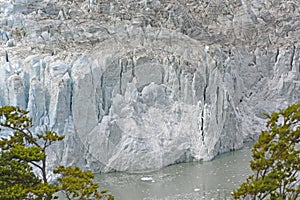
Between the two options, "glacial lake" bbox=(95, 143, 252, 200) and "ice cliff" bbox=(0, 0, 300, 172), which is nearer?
"glacial lake" bbox=(95, 143, 252, 200)

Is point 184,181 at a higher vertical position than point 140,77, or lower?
lower

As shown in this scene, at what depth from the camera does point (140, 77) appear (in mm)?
12570

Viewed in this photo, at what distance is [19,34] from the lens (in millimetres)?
13156

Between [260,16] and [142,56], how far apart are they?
613 cm

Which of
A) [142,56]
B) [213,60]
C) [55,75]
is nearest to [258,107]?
[213,60]

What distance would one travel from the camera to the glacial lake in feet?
31.8

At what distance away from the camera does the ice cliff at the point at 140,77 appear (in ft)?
37.6

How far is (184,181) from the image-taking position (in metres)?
10.6

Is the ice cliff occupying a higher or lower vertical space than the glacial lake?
higher

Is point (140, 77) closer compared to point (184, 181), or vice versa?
point (184, 181)

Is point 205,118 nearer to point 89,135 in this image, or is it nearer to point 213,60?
point 213,60

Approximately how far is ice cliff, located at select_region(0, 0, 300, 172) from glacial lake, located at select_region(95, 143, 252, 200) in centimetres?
43

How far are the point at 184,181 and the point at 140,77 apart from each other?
3290 mm

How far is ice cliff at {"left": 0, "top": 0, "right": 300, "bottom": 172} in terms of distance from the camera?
37.6ft
